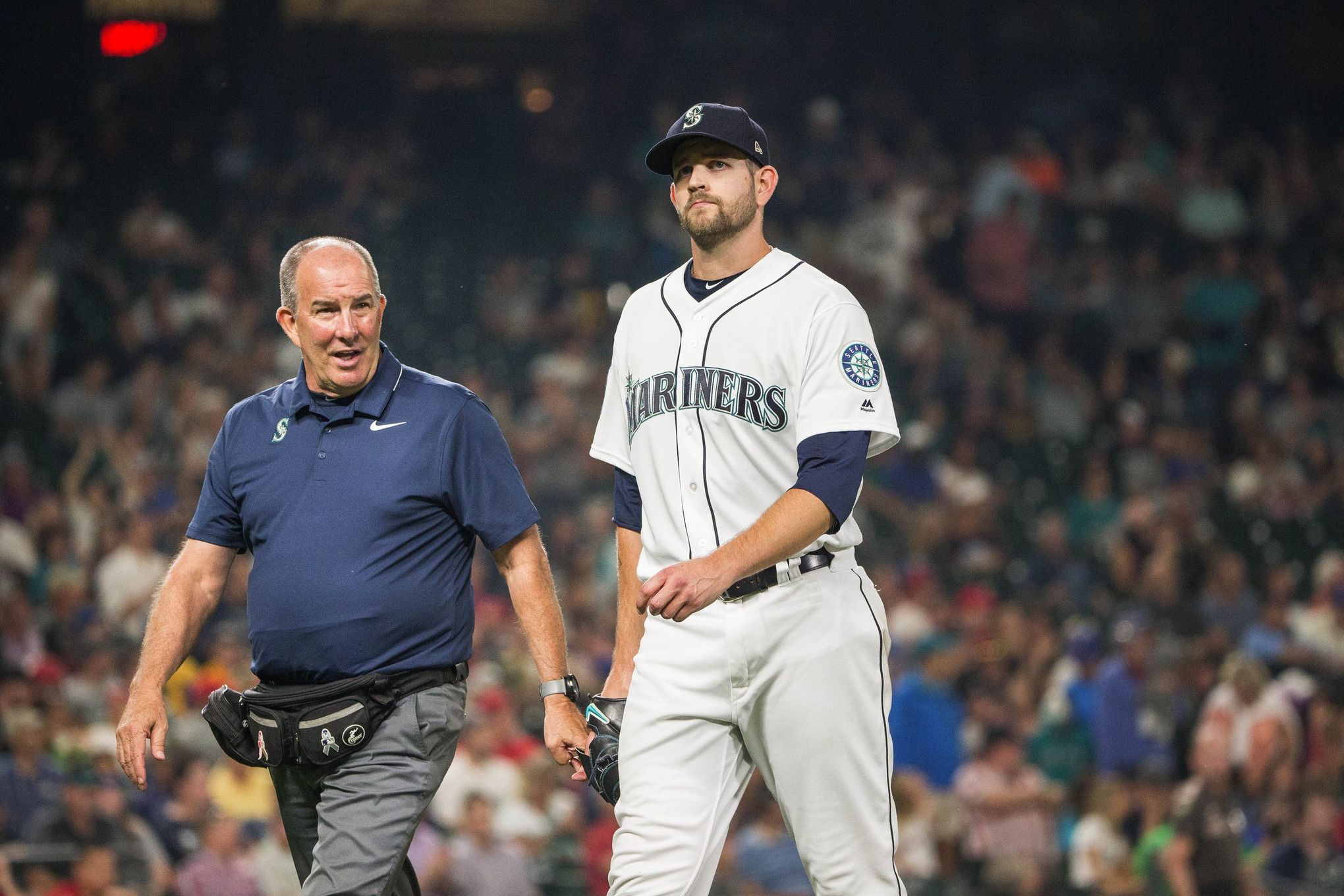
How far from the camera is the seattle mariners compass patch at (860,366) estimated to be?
Result: 3.34m

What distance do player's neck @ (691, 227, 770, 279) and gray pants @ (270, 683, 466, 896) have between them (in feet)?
3.78

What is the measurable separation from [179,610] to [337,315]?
2.65ft

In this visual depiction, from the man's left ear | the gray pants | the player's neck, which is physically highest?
the man's left ear

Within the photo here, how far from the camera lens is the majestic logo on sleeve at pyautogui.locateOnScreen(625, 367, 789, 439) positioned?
3416 mm

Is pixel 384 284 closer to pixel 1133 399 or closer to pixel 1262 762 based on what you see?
pixel 1133 399

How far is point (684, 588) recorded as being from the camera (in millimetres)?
3062

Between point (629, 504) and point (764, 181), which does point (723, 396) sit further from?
point (764, 181)

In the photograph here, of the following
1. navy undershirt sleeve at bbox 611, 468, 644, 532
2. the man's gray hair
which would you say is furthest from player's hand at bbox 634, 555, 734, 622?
the man's gray hair

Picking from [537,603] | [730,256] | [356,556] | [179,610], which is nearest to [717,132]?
[730,256]

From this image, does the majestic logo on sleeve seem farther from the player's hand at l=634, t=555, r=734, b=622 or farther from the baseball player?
the player's hand at l=634, t=555, r=734, b=622

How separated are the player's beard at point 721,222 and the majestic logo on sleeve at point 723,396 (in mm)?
311

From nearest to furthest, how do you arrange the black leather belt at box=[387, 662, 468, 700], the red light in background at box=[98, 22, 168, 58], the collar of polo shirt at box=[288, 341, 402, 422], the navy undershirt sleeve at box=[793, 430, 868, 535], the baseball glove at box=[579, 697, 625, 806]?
1. the navy undershirt sleeve at box=[793, 430, 868, 535]
2. the baseball glove at box=[579, 697, 625, 806]
3. the black leather belt at box=[387, 662, 468, 700]
4. the collar of polo shirt at box=[288, 341, 402, 422]
5. the red light in background at box=[98, 22, 168, 58]

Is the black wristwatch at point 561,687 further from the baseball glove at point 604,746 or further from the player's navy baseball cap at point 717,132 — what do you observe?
the player's navy baseball cap at point 717,132

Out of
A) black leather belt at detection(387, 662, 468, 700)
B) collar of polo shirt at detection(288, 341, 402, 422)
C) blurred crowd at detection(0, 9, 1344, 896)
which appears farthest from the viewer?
blurred crowd at detection(0, 9, 1344, 896)
